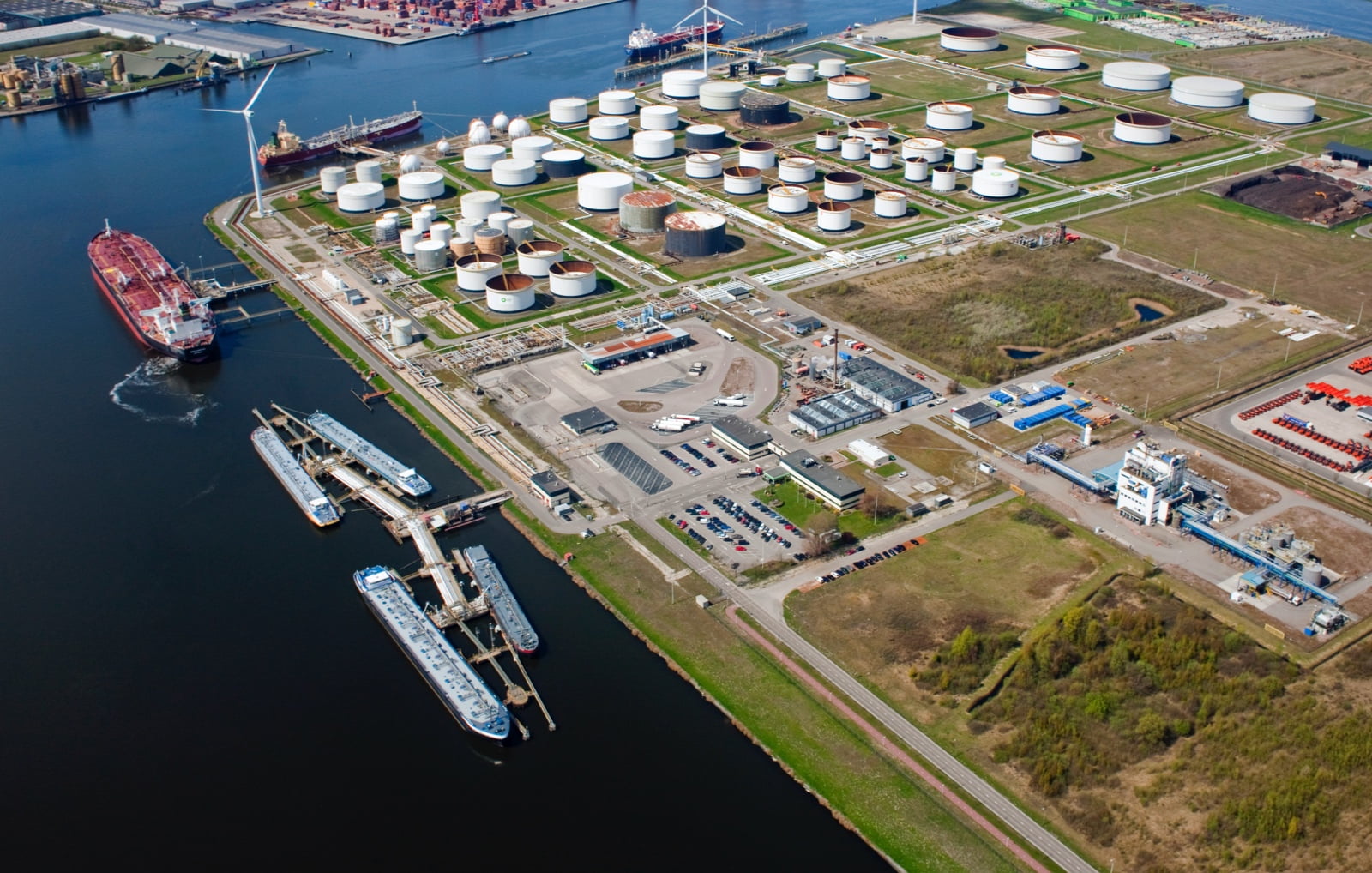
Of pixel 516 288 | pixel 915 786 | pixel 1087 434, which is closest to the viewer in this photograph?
pixel 915 786

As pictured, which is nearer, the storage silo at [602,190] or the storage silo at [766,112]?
the storage silo at [602,190]

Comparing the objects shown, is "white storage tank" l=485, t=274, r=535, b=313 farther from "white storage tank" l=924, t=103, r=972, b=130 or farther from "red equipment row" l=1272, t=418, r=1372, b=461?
"white storage tank" l=924, t=103, r=972, b=130

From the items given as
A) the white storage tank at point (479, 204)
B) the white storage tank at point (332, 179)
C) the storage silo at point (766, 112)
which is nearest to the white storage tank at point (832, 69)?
the storage silo at point (766, 112)

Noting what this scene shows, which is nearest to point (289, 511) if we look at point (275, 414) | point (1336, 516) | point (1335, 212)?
point (275, 414)

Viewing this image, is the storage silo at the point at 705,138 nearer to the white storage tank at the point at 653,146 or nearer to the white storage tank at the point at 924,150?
the white storage tank at the point at 653,146

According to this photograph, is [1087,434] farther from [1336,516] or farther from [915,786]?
[915,786]

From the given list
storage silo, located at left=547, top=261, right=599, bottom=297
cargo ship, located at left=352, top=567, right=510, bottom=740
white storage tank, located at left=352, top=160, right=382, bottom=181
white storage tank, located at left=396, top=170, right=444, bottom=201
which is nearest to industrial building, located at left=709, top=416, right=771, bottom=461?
cargo ship, located at left=352, top=567, right=510, bottom=740

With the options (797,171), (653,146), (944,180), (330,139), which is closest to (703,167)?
(653,146)
